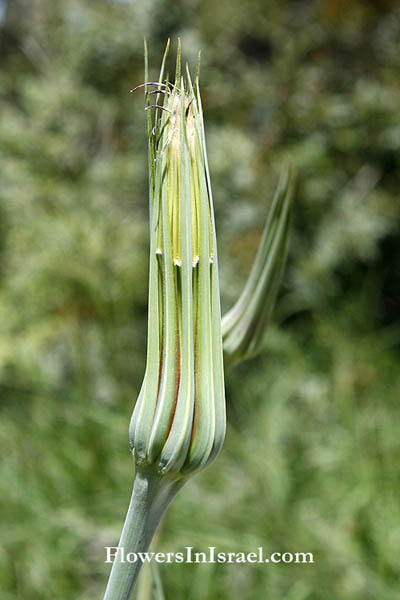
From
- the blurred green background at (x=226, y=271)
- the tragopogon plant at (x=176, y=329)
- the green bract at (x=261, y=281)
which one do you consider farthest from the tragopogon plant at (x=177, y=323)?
the blurred green background at (x=226, y=271)

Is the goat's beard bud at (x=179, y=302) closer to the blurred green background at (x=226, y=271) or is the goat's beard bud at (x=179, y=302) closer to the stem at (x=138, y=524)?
the stem at (x=138, y=524)

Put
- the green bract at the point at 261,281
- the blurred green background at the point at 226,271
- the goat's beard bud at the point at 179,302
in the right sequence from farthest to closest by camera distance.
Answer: the blurred green background at the point at 226,271 → the green bract at the point at 261,281 → the goat's beard bud at the point at 179,302

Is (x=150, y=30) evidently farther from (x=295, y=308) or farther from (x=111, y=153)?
(x=295, y=308)

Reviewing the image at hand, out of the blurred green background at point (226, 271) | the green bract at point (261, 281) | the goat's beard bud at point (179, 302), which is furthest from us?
the blurred green background at point (226, 271)

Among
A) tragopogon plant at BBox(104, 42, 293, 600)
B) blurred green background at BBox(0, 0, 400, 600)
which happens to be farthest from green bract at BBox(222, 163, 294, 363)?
blurred green background at BBox(0, 0, 400, 600)

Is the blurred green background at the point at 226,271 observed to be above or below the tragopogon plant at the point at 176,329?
above

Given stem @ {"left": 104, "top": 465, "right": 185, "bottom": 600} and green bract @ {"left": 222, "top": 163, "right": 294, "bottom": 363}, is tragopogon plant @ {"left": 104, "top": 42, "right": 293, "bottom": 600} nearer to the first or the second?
stem @ {"left": 104, "top": 465, "right": 185, "bottom": 600}

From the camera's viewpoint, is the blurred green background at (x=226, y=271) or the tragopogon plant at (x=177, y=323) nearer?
the tragopogon plant at (x=177, y=323)

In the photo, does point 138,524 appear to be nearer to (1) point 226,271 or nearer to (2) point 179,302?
(2) point 179,302
